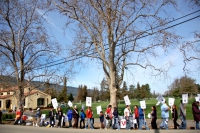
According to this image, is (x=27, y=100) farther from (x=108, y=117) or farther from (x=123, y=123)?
(x=123, y=123)

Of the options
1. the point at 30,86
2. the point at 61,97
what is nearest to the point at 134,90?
the point at 61,97

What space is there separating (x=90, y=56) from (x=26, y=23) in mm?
10647

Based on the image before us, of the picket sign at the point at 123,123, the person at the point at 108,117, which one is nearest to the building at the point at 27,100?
the person at the point at 108,117

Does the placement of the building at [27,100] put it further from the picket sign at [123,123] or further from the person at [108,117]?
the picket sign at [123,123]

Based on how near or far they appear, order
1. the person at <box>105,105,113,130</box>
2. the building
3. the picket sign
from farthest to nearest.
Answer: the building → the person at <box>105,105,113,130</box> → the picket sign

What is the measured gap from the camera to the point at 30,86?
78.6 feet

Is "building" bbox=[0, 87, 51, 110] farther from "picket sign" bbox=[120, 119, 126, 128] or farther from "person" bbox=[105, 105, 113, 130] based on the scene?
"picket sign" bbox=[120, 119, 126, 128]

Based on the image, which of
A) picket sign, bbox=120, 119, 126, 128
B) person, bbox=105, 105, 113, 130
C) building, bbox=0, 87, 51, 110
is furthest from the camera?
building, bbox=0, 87, 51, 110

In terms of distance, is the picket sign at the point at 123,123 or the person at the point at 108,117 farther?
the person at the point at 108,117

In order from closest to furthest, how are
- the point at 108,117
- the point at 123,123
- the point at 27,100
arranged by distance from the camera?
the point at 123,123 < the point at 108,117 < the point at 27,100

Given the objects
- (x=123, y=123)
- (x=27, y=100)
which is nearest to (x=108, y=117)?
(x=123, y=123)

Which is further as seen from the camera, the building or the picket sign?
the building

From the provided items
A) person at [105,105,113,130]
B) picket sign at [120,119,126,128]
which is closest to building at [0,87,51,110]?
person at [105,105,113,130]

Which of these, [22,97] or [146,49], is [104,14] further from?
[22,97]
